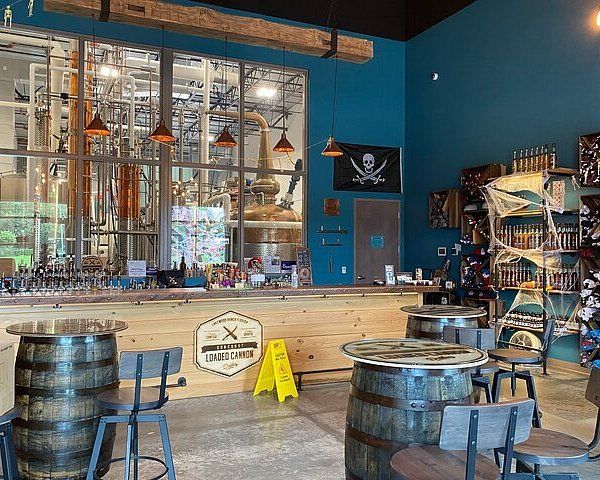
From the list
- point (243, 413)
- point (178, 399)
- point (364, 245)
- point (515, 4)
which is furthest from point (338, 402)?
point (515, 4)

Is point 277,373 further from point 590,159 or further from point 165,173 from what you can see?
point 165,173

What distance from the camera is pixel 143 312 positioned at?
4.86m

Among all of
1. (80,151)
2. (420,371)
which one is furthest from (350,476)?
(80,151)

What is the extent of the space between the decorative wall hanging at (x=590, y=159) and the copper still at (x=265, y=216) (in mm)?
4518

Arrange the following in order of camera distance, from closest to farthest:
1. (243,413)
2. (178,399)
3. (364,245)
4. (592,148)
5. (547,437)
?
(547,437), (243,413), (178,399), (592,148), (364,245)

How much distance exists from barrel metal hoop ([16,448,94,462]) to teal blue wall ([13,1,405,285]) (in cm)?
639

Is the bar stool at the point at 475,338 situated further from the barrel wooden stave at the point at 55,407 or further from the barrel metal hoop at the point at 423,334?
the barrel wooden stave at the point at 55,407

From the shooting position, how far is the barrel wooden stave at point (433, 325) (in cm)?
439

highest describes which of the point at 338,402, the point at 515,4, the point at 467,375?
the point at 515,4

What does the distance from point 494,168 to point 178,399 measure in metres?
5.26

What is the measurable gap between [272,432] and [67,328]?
68.9 inches

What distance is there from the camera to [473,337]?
3629mm

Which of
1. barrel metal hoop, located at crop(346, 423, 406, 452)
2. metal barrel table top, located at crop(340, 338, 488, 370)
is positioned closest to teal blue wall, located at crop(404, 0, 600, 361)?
metal barrel table top, located at crop(340, 338, 488, 370)

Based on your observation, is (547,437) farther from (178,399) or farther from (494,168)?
(494,168)
